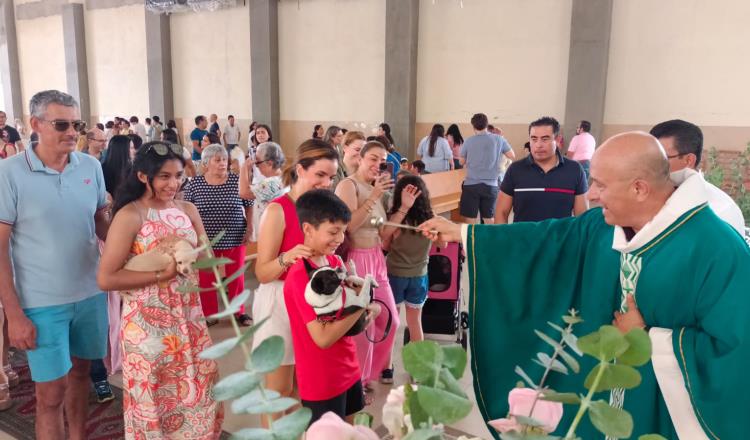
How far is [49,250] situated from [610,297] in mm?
2185

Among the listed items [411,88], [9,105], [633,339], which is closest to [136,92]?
[9,105]

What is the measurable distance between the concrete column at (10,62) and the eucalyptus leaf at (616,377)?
77.5ft

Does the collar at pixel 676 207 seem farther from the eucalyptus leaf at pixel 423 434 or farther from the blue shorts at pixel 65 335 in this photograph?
the blue shorts at pixel 65 335

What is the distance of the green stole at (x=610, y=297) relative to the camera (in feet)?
5.46

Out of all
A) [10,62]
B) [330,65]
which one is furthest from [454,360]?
[10,62]

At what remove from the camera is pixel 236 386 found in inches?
24.4

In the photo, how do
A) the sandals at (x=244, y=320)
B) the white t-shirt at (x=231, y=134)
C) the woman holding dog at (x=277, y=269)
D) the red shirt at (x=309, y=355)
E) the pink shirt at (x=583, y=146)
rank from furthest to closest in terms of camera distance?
the white t-shirt at (x=231, y=134) → the pink shirt at (x=583, y=146) → the sandals at (x=244, y=320) → the woman holding dog at (x=277, y=269) → the red shirt at (x=309, y=355)

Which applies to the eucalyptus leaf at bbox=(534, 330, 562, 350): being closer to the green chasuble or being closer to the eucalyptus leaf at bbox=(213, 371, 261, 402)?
the eucalyptus leaf at bbox=(213, 371, 261, 402)

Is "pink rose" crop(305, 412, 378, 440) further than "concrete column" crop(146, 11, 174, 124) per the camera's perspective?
No

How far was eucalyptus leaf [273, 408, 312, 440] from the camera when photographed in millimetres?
625

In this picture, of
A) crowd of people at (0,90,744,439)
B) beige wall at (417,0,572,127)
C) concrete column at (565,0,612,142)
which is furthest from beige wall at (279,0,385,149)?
crowd of people at (0,90,744,439)

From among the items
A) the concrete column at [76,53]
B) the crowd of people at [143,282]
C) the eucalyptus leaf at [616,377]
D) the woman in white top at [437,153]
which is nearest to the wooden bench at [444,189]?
the woman in white top at [437,153]

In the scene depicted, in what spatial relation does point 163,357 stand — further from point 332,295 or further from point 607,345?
point 607,345

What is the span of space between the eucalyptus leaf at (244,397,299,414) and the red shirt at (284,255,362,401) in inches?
61.5
